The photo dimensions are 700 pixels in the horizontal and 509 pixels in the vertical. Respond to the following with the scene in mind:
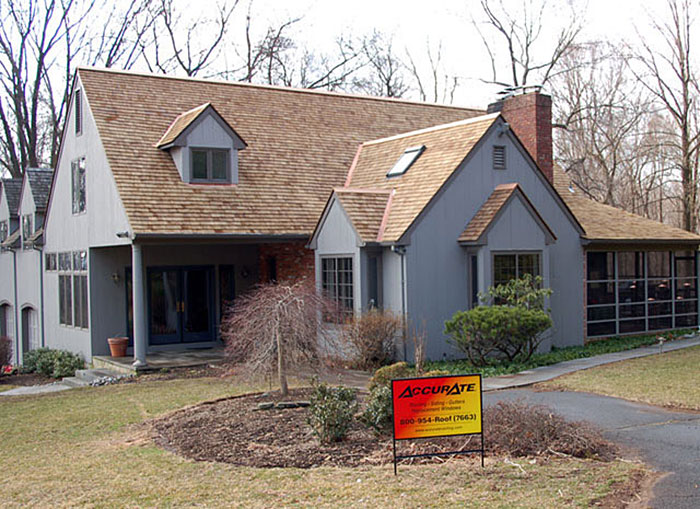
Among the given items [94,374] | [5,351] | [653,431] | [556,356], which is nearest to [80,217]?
[94,374]

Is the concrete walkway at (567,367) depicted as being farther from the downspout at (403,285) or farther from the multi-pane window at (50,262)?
the multi-pane window at (50,262)

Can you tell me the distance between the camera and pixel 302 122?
2319 cm

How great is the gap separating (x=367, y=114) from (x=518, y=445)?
1718cm

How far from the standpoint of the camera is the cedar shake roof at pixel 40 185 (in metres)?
25.3

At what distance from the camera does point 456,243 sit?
17.5m

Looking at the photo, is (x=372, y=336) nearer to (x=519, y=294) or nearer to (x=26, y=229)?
(x=519, y=294)

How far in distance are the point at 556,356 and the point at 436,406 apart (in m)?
10.0

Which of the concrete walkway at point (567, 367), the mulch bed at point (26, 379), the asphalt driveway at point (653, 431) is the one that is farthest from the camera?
the mulch bed at point (26, 379)

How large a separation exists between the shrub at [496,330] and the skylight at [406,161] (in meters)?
4.33

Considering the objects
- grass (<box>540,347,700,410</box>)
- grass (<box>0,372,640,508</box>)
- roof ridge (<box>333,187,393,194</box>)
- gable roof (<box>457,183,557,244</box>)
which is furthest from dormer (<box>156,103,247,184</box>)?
grass (<box>0,372,640,508</box>)

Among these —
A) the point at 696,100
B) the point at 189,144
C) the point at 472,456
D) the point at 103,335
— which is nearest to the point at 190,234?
the point at 189,144

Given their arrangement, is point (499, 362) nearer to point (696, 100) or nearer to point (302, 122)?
point (302, 122)

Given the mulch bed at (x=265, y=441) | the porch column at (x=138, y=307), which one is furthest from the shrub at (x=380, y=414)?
the porch column at (x=138, y=307)

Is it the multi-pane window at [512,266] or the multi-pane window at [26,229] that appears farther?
the multi-pane window at [26,229]
